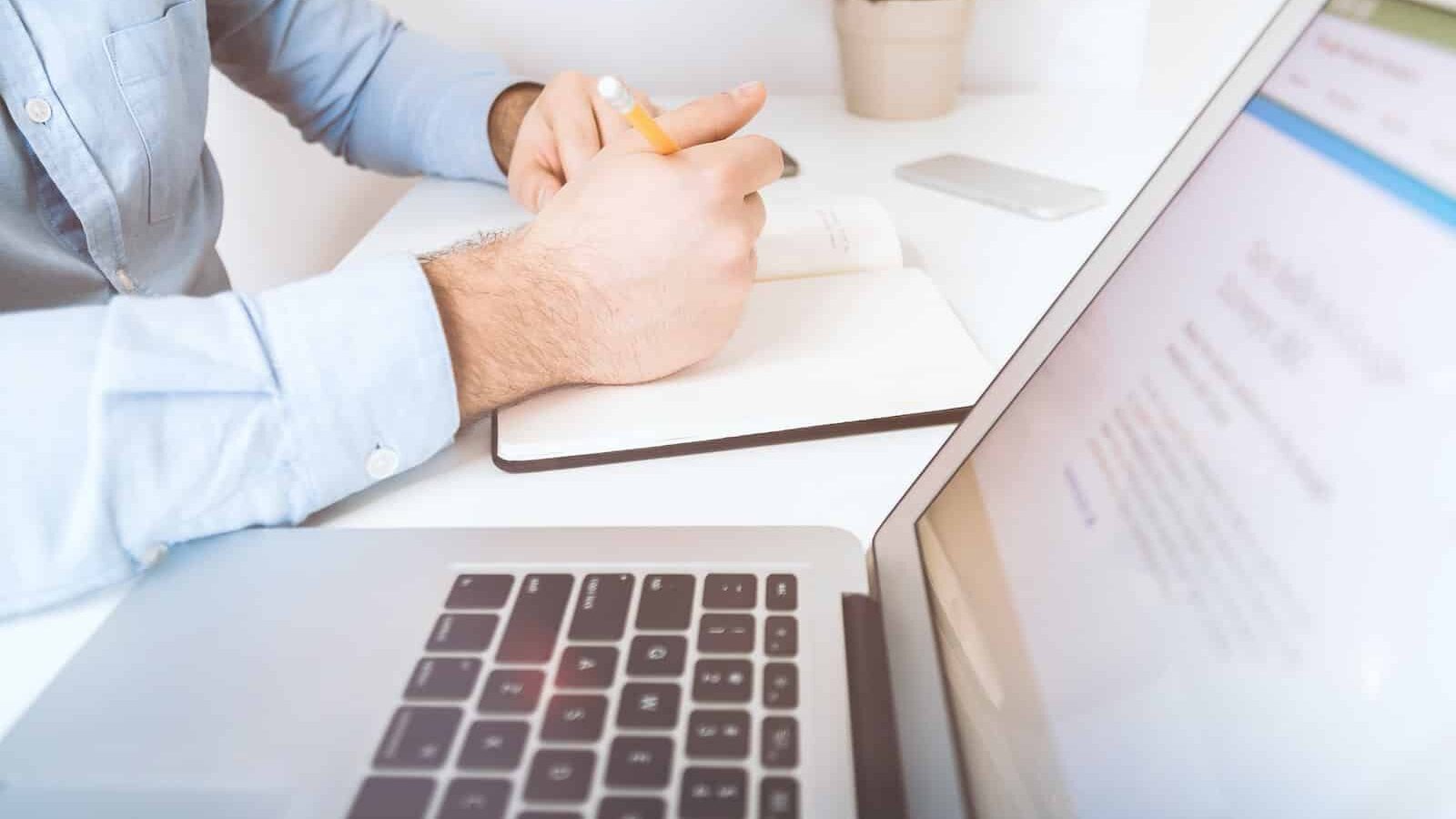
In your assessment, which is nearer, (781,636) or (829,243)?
(781,636)

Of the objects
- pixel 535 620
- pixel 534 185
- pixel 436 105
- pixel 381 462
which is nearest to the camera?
pixel 535 620

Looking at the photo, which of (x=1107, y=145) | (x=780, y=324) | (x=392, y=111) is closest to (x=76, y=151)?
(x=392, y=111)

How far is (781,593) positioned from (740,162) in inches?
9.9

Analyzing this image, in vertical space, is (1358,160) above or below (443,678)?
above

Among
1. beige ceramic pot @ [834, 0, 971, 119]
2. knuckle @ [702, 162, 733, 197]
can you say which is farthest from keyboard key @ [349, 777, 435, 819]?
beige ceramic pot @ [834, 0, 971, 119]

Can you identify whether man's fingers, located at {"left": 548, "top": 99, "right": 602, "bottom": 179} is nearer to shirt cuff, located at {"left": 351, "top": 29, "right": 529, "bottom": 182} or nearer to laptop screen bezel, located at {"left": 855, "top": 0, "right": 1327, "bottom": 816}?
shirt cuff, located at {"left": 351, "top": 29, "right": 529, "bottom": 182}

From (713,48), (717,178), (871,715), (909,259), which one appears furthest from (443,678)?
(713,48)

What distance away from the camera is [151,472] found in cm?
38

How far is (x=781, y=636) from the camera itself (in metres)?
0.30

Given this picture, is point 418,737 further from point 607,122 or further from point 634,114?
point 607,122

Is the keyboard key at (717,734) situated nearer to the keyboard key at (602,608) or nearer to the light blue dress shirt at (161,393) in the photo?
the keyboard key at (602,608)

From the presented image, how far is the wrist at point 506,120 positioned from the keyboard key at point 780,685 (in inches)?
22.9

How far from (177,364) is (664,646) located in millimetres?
245

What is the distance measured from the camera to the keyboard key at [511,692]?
0.28 m
